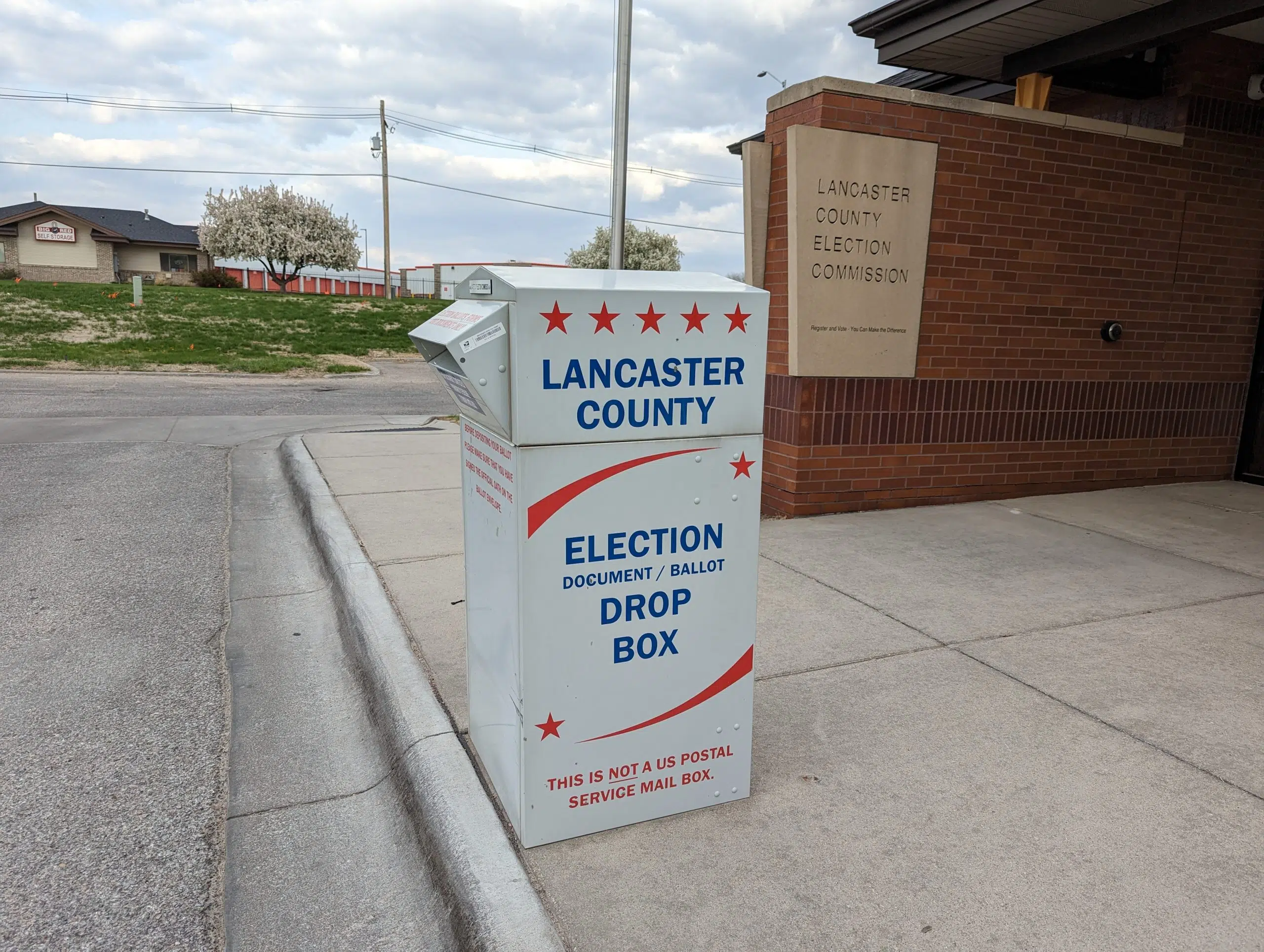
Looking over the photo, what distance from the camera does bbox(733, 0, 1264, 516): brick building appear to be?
20.1 feet

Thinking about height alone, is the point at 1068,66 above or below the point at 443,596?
above

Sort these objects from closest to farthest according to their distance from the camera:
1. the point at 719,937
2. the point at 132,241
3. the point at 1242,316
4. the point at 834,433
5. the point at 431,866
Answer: the point at 719,937
the point at 431,866
the point at 834,433
the point at 1242,316
the point at 132,241

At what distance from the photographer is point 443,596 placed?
4789 mm

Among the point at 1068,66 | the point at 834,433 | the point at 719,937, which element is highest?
the point at 1068,66

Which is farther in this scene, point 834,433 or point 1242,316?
point 1242,316

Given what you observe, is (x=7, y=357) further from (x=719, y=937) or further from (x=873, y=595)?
(x=719, y=937)

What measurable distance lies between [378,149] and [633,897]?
4949cm

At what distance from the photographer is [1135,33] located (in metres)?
6.05

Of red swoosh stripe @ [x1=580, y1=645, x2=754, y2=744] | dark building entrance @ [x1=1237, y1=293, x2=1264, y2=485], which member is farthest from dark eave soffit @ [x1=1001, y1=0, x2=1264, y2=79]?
red swoosh stripe @ [x1=580, y1=645, x2=754, y2=744]

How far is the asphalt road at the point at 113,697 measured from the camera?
2602 mm

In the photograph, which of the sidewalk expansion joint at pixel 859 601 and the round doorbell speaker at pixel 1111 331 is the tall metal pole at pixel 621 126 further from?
the round doorbell speaker at pixel 1111 331

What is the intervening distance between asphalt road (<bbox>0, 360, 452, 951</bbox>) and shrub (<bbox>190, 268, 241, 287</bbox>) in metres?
43.2

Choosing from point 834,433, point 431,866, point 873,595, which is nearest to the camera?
point 431,866

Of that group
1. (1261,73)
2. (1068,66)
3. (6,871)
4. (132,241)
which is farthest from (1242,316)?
(132,241)
